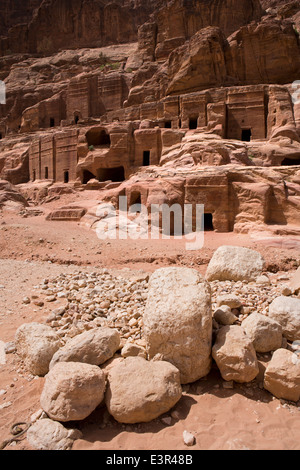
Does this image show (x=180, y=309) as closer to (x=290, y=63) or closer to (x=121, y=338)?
(x=121, y=338)

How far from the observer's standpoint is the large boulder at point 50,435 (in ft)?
10.3

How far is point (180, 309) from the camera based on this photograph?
4.00 metres

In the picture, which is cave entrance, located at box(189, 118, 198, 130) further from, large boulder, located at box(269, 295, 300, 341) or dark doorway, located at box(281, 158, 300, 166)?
large boulder, located at box(269, 295, 300, 341)

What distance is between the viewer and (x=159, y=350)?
4.03 meters

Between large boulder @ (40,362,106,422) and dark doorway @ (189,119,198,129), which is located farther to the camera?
dark doorway @ (189,119,198,129)

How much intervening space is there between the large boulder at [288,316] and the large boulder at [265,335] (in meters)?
0.30

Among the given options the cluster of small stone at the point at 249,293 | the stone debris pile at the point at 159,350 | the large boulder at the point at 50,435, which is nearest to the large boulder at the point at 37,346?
the stone debris pile at the point at 159,350

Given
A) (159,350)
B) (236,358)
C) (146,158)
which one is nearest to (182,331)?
(159,350)

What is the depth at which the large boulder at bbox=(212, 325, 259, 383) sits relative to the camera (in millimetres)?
3799

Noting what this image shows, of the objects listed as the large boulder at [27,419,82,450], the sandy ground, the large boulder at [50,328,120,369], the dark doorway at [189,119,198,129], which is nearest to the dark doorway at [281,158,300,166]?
the dark doorway at [189,119,198,129]

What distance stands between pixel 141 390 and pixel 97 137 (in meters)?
24.4

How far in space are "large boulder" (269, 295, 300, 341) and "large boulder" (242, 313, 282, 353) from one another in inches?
11.9

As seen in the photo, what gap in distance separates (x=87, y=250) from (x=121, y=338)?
714 cm

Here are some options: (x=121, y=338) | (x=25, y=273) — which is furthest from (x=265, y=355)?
(x=25, y=273)
